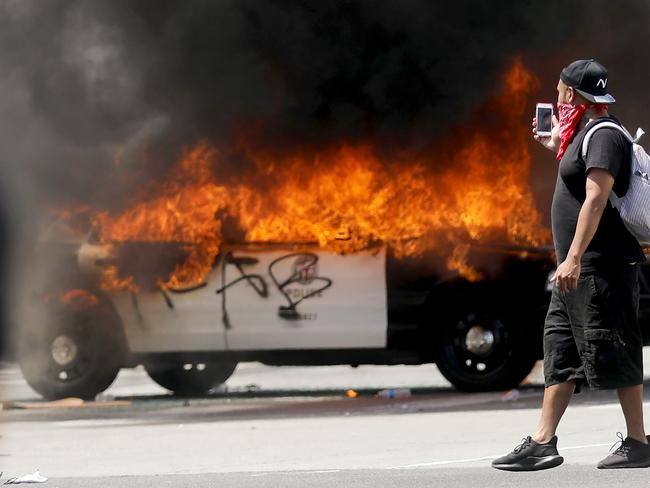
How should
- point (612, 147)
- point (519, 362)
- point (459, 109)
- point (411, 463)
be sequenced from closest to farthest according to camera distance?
1. point (612, 147)
2. point (411, 463)
3. point (519, 362)
4. point (459, 109)

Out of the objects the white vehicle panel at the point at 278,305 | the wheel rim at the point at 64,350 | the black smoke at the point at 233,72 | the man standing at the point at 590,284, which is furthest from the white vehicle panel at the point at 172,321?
the man standing at the point at 590,284

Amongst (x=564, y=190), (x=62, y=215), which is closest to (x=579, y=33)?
(x=62, y=215)

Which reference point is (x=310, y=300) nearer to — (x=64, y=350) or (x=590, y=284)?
(x=64, y=350)

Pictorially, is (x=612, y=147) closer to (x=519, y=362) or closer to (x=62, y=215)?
(x=519, y=362)

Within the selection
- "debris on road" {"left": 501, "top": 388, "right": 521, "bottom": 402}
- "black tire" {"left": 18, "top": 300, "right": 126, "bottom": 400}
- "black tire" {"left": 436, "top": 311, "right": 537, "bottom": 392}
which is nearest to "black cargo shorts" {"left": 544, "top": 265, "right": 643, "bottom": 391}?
"debris on road" {"left": 501, "top": 388, "right": 521, "bottom": 402}

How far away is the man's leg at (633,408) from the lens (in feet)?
21.2

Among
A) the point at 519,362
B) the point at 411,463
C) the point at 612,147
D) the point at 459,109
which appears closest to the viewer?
the point at 612,147

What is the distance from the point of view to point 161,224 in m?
12.4

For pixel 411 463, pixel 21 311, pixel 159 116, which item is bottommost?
pixel 411 463

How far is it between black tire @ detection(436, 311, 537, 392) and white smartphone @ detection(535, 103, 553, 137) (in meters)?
5.31

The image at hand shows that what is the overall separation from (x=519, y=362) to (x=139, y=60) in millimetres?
4122

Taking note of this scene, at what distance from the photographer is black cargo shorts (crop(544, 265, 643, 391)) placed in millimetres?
6375

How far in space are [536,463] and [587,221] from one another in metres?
1.07

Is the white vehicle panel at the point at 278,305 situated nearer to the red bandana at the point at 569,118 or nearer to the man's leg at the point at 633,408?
the red bandana at the point at 569,118
